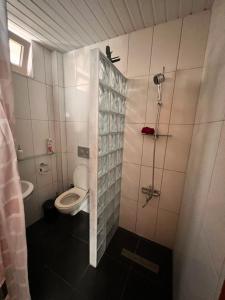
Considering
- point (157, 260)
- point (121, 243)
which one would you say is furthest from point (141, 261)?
point (121, 243)

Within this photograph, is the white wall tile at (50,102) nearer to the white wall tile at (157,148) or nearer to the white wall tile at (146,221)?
the white wall tile at (157,148)

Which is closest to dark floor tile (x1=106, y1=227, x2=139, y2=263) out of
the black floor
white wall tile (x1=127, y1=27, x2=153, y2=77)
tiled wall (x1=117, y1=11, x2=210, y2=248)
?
the black floor

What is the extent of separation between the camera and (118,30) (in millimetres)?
1374

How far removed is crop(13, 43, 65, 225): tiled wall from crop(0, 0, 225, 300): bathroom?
0.01 metres

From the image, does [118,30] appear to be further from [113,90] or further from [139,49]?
[113,90]

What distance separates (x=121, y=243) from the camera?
1.62 m

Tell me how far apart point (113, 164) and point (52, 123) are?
3.97 feet

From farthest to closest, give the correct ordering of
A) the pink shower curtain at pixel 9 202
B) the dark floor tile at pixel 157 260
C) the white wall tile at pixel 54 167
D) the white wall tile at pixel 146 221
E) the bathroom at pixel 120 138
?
the white wall tile at pixel 54 167
the white wall tile at pixel 146 221
the dark floor tile at pixel 157 260
the bathroom at pixel 120 138
the pink shower curtain at pixel 9 202

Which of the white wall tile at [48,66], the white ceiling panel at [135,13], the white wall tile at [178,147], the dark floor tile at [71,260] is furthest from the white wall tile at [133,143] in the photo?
the white wall tile at [48,66]

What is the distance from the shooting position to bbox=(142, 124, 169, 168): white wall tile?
4.57 ft

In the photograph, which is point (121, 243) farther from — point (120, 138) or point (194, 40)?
point (194, 40)

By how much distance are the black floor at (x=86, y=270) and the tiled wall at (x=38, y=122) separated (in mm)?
534

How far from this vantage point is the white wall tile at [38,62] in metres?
1.63

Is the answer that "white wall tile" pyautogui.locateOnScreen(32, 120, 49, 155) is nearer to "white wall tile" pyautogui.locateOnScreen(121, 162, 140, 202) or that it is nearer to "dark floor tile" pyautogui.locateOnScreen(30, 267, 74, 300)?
"white wall tile" pyautogui.locateOnScreen(121, 162, 140, 202)
